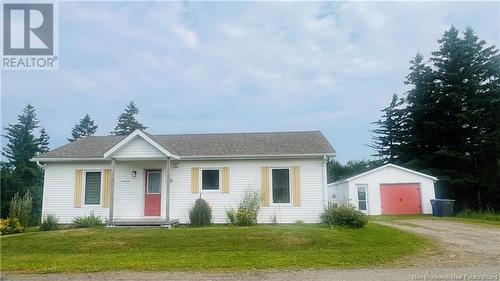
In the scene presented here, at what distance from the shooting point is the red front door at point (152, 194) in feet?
53.6

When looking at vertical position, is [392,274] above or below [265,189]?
below

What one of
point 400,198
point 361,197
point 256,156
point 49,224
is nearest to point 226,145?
point 256,156

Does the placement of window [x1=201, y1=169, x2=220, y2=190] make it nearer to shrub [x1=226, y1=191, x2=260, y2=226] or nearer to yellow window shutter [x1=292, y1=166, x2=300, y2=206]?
shrub [x1=226, y1=191, x2=260, y2=226]

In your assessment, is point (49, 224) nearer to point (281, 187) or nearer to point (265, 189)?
point (265, 189)

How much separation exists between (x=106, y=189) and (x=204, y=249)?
742 centimetres

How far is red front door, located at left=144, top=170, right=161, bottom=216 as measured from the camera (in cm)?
1634

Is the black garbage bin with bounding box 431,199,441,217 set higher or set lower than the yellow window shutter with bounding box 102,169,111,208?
lower

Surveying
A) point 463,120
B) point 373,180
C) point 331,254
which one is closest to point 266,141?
point 331,254

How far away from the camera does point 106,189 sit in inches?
649

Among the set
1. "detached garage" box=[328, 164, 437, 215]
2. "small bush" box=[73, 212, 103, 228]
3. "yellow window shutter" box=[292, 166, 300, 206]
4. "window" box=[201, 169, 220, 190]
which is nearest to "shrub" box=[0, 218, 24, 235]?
"small bush" box=[73, 212, 103, 228]

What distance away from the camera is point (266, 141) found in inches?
717

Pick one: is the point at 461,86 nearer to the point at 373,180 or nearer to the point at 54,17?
the point at 373,180

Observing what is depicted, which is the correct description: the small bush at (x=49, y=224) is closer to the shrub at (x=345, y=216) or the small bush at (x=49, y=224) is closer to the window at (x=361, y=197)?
the shrub at (x=345, y=216)

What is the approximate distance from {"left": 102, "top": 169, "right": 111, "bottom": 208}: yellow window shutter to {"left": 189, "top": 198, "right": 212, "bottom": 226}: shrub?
12.2 ft
